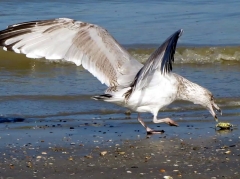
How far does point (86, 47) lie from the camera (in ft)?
24.4

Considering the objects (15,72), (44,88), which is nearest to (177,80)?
(44,88)

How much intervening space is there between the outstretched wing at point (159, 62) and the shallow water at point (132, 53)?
3.81ft

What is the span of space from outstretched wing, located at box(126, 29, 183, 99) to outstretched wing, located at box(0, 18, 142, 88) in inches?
6.1

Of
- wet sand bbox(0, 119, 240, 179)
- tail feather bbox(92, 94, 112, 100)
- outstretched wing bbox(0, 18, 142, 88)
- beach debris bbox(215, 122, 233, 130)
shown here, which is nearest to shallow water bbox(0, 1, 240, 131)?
beach debris bbox(215, 122, 233, 130)

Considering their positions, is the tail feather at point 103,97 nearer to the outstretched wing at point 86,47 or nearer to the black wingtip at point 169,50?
the outstretched wing at point 86,47

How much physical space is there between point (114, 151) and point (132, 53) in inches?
255

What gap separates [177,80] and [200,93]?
14.9 inches

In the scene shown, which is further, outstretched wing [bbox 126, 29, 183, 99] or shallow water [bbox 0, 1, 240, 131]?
shallow water [bbox 0, 1, 240, 131]

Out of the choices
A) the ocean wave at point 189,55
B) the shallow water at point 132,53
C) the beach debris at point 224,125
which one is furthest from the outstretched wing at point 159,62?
the ocean wave at point 189,55

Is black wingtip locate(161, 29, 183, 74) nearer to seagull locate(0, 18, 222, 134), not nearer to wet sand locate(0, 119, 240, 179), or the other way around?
seagull locate(0, 18, 222, 134)

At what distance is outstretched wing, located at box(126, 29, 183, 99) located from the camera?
6402mm

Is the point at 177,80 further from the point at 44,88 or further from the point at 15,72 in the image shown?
the point at 15,72

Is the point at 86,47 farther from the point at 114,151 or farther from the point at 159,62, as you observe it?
the point at 114,151

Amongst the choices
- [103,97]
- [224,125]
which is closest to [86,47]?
[103,97]
